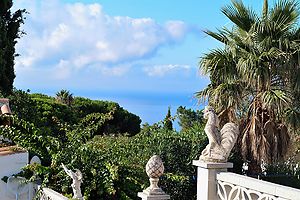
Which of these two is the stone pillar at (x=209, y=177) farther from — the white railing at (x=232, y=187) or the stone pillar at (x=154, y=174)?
the stone pillar at (x=154, y=174)

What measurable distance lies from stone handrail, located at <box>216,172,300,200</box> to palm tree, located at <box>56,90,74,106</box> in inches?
549

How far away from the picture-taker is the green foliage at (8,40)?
1493 centimetres

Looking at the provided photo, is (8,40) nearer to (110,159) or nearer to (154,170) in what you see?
(110,159)

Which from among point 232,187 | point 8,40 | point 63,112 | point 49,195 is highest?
point 8,40

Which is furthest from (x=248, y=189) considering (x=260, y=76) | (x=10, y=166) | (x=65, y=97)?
(x=65, y=97)

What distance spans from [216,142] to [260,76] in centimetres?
316

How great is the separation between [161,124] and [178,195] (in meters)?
1.89

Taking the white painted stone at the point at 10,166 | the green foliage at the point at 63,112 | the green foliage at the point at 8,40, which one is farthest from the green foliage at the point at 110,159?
the green foliage at the point at 8,40

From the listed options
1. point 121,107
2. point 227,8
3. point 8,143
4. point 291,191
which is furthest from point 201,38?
point 121,107

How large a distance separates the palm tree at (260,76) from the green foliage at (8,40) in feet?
26.0

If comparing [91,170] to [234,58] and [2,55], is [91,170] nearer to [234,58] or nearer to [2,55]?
[234,58]

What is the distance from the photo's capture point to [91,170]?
25.0 ft

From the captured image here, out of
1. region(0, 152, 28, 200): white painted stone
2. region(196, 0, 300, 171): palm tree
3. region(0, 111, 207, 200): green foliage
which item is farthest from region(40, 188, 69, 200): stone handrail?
region(196, 0, 300, 171): palm tree

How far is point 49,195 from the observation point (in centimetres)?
682
